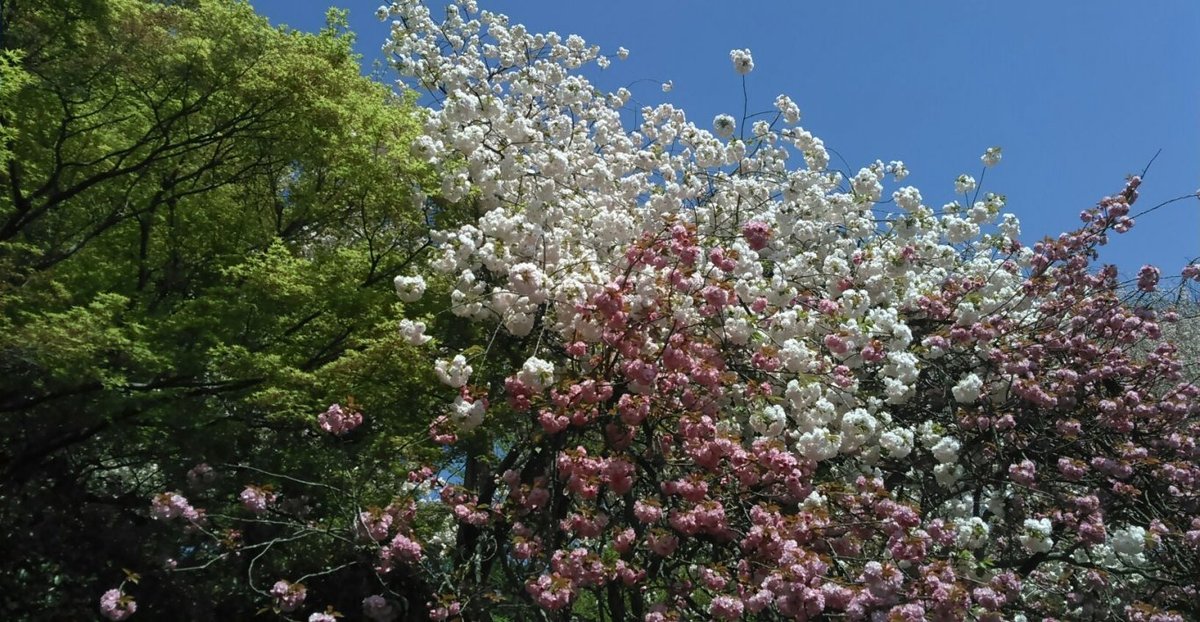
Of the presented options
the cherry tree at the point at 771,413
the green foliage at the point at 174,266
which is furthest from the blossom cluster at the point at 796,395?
the green foliage at the point at 174,266

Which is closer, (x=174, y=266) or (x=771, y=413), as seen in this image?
(x=771, y=413)

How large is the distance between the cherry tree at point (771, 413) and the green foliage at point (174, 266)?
1032 mm

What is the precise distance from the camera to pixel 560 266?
6121 mm

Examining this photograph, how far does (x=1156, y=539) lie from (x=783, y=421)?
2087 mm

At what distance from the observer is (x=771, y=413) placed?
507 centimetres

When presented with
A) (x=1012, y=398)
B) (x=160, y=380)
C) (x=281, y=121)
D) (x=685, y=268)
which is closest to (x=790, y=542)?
(x=685, y=268)

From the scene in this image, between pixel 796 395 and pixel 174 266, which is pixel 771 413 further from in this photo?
pixel 174 266

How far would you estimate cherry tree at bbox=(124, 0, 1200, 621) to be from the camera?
16.1 ft

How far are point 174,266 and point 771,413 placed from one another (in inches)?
234

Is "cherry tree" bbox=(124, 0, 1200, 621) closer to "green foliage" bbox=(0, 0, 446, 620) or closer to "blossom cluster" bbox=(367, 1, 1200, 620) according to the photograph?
"blossom cluster" bbox=(367, 1, 1200, 620)

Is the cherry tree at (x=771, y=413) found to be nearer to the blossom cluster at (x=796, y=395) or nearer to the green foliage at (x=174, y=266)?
the blossom cluster at (x=796, y=395)

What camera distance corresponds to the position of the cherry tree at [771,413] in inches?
193

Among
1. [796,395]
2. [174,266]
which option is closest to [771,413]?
[796,395]

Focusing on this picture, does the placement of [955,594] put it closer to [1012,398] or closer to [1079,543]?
[1079,543]
